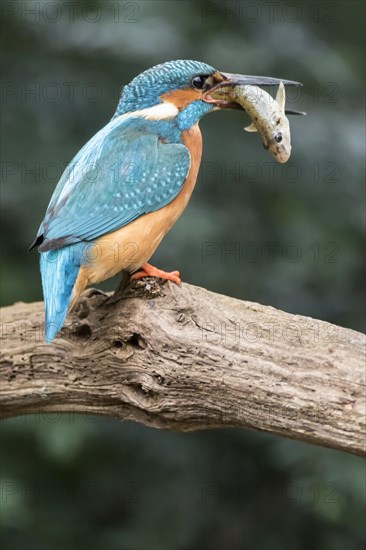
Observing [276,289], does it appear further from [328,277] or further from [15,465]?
[15,465]

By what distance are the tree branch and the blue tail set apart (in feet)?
0.66

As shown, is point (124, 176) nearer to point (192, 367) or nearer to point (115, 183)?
point (115, 183)

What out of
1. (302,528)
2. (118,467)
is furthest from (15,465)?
(302,528)

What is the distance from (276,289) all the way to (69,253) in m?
1.38

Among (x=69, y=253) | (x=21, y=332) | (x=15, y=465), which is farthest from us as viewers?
(x=15, y=465)

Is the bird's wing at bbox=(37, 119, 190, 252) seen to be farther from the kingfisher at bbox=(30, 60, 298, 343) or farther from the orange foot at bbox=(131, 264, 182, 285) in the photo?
the orange foot at bbox=(131, 264, 182, 285)

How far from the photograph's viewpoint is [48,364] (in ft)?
11.1

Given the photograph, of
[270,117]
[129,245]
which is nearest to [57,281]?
[129,245]

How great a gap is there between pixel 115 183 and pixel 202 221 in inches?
27.8

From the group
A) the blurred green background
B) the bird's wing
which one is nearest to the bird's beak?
the bird's wing

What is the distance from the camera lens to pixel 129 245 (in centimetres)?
328

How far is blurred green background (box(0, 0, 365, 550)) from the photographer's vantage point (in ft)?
13.2

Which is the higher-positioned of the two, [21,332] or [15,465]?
[21,332]

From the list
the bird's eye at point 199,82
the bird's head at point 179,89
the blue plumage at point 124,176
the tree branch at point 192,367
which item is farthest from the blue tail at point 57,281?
the bird's eye at point 199,82
